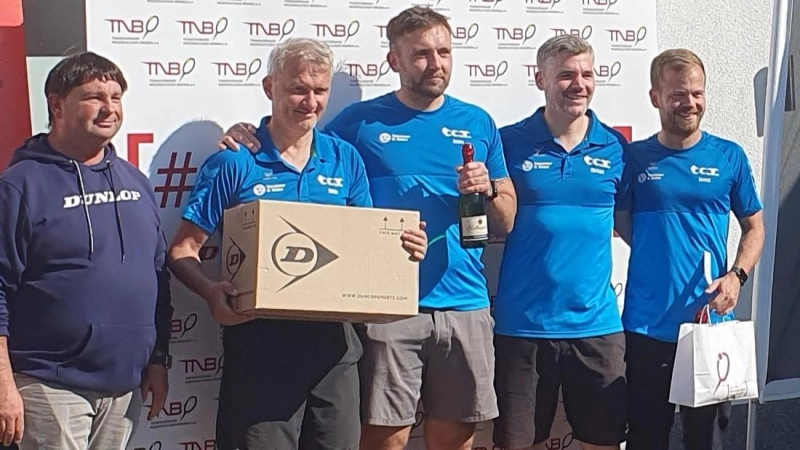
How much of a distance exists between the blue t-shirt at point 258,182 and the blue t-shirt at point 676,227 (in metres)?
1.27

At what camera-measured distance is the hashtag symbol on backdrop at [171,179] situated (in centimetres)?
374

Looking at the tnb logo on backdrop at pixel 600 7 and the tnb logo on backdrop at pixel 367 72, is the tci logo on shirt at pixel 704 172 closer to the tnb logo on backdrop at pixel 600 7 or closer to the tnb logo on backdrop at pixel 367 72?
the tnb logo on backdrop at pixel 600 7

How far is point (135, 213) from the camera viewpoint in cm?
326

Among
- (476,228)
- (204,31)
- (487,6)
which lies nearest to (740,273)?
(476,228)

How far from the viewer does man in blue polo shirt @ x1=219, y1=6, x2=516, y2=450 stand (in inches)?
145

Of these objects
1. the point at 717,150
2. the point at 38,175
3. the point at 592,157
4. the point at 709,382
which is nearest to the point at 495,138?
the point at 592,157

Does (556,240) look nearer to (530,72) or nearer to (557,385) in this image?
(557,385)

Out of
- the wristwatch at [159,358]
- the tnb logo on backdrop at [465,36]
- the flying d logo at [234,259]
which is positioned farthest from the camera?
the tnb logo on backdrop at [465,36]

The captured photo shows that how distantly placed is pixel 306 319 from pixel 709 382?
60.5 inches

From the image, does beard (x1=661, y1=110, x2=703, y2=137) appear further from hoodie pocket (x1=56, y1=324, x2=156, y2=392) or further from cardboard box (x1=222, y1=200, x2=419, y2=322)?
hoodie pocket (x1=56, y1=324, x2=156, y2=392)

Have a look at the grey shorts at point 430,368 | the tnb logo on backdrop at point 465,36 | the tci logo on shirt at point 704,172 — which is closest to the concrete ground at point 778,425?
the tci logo on shirt at point 704,172

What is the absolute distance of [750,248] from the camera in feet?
13.5

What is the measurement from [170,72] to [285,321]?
3.45ft

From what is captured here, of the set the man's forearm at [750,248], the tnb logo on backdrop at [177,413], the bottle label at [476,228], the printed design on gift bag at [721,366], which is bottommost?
the tnb logo on backdrop at [177,413]
